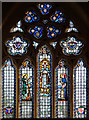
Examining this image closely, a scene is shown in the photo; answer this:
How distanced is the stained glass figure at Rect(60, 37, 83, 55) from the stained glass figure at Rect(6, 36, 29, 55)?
1.28 meters

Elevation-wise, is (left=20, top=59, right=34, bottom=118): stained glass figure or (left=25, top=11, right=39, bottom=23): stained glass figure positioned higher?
(left=25, top=11, right=39, bottom=23): stained glass figure

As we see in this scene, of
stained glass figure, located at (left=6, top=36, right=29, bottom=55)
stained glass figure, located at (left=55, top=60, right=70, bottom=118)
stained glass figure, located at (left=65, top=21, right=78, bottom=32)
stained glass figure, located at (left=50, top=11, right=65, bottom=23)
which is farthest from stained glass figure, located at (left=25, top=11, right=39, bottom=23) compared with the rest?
stained glass figure, located at (left=55, top=60, right=70, bottom=118)

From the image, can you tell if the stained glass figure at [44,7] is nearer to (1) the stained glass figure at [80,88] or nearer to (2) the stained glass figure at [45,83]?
(2) the stained glass figure at [45,83]

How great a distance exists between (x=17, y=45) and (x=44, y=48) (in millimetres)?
942

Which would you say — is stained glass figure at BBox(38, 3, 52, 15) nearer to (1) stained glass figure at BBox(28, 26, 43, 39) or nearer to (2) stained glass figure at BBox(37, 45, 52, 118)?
(1) stained glass figure at BBox(28, 26, 43, 39)

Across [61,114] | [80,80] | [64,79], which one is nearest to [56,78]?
[64,79]

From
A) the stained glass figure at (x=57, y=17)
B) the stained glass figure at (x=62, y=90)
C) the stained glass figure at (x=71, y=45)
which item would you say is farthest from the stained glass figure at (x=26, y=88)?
the stained glass figure at (x=57, y=17)

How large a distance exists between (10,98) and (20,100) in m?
0.35

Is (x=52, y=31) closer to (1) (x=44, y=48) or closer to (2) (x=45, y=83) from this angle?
(1) (x=44, y=48)

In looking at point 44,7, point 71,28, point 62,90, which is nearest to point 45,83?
point 62,90

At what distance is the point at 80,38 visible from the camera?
675 centimetres

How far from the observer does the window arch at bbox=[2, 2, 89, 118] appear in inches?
264

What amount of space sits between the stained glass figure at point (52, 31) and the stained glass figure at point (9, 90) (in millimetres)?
1652

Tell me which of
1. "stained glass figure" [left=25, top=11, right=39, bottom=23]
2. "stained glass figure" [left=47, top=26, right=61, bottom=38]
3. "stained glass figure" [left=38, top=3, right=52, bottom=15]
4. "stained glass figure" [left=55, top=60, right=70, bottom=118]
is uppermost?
"stained glass figure" [left=38, top=3, right=52, bottom=15]
